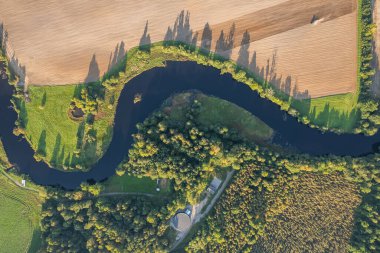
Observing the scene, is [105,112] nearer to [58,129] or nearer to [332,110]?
[58,129]

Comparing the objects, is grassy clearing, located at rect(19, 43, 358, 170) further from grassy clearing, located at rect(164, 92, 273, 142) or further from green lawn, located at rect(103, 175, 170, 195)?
green lawn, located at rect(103, 175, 170, 195)

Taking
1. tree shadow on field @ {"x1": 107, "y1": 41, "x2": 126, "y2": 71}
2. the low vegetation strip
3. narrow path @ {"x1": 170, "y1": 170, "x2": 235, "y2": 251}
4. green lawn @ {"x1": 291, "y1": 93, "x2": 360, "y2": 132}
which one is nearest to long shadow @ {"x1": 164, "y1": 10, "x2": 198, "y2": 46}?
tree shadow on field @ {"x1": 107, "y1": 41, "x2": 126, "y2": 71}

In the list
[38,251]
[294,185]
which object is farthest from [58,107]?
[294,185]

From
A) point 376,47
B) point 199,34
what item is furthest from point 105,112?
point 376,47

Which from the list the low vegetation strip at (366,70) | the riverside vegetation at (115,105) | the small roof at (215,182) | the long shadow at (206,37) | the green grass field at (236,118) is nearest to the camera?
the low vegetation strip at (366,70)

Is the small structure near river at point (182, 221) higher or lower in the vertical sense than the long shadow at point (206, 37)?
lower

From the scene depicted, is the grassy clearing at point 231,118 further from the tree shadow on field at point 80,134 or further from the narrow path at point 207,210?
the tree shadow on field at point 80,134

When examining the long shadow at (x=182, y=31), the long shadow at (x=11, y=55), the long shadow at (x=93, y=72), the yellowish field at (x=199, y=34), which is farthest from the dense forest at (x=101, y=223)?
the long shadow at (x=182, y=31)
